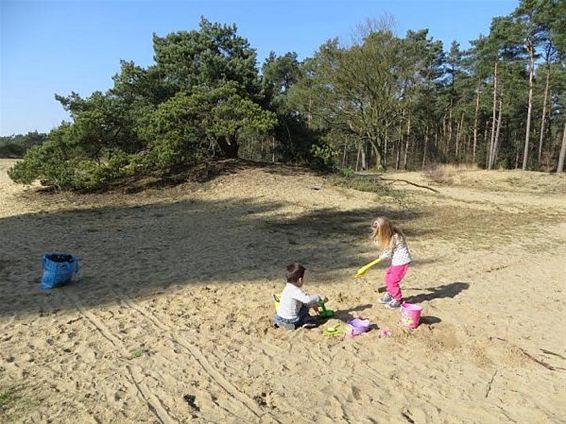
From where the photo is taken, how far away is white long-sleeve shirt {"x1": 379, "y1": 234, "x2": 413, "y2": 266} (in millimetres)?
6621

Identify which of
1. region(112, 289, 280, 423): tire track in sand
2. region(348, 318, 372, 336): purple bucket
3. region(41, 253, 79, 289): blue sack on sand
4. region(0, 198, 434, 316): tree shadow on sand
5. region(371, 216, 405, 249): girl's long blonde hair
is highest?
region(371, 216, 405, 249): girl's long blonde hair

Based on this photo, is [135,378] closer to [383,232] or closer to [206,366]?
[206,366]

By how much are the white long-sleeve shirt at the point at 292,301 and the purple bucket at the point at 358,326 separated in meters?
0.51

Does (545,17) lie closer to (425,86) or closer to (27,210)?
(425,86)

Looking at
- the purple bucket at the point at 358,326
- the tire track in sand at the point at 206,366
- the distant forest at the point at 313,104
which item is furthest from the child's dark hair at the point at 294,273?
the distant forest at the point at 313,104

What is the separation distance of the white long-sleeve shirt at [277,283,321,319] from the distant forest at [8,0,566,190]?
12849 mm

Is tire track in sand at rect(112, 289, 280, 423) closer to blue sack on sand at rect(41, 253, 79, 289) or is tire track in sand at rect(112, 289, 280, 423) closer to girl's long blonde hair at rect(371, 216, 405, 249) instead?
blue sack on sand at rect(41, 253, 79, 289)

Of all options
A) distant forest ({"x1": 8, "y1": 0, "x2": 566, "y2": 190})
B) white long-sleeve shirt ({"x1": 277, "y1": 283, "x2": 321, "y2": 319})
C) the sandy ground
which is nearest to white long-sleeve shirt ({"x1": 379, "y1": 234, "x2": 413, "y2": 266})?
the sandy ground

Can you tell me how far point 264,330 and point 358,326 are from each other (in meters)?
1.12

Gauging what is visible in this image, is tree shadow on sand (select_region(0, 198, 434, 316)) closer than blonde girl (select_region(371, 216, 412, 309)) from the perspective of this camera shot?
No

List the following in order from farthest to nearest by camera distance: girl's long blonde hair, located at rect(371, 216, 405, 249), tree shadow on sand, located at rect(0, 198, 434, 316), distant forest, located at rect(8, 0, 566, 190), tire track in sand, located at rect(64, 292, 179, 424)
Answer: distant forest, located at rect(8, 0, 566, 190)
tree shadow on sand, located at rect(0, 198, 434, 316)
girl's long blonde hair, located at rect(371, 216, 405, 249)
tire track in sand, located at rect(64, 292, 179, 424)

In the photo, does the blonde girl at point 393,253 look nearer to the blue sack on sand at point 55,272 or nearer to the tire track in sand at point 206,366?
the tire track in sand at point 206,366

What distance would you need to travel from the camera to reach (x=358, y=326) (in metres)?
5.83

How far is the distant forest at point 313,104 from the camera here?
18.4 metres
